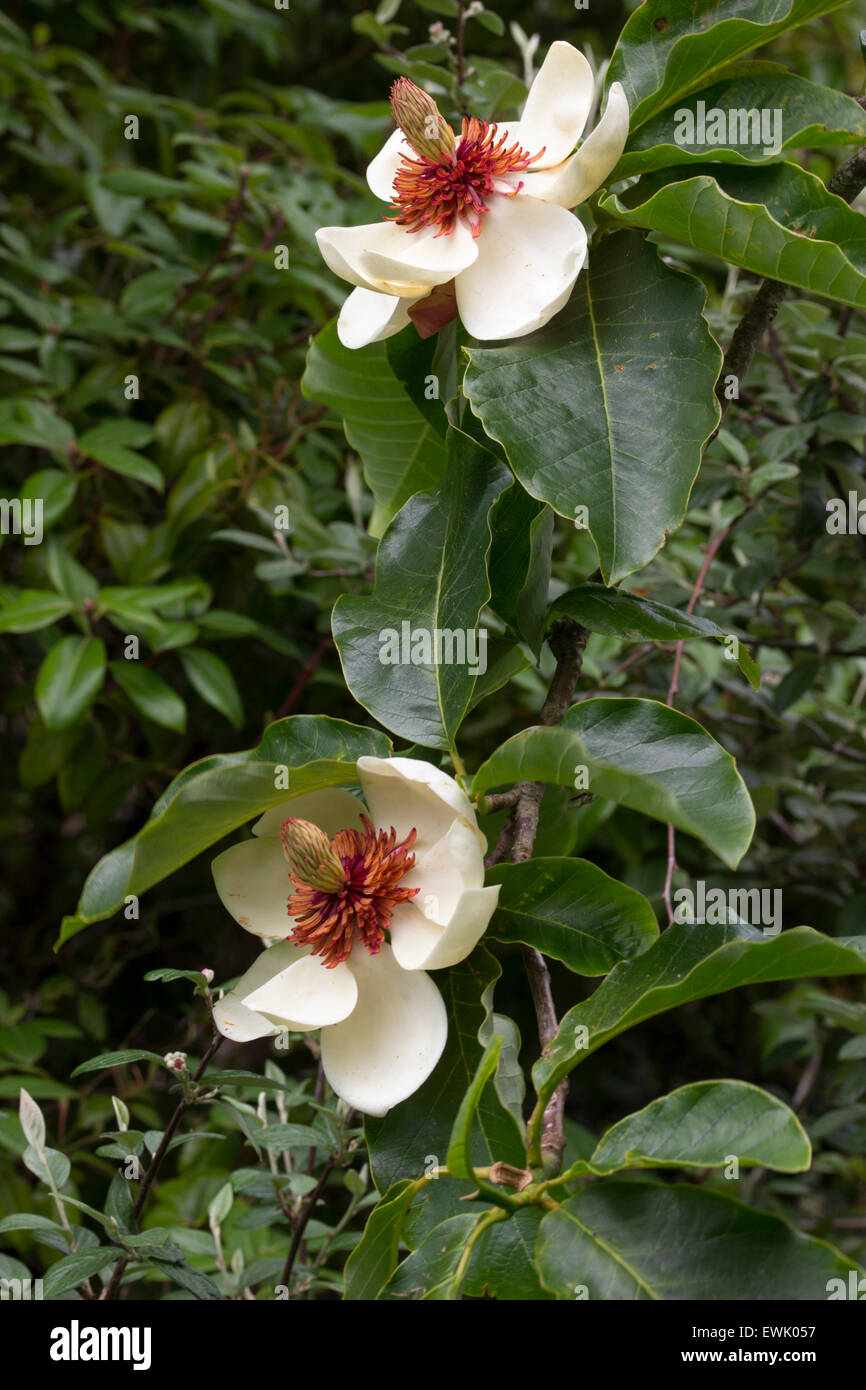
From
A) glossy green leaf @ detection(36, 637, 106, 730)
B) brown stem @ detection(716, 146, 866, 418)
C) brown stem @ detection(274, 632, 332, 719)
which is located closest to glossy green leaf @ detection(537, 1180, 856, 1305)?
brown stem @ detection(716, 146, 866, 418)

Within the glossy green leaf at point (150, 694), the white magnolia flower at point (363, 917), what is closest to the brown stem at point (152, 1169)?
the white magnolia flower at point (363, 917)

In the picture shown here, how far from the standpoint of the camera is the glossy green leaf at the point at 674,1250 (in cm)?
42

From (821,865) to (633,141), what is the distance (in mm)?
915

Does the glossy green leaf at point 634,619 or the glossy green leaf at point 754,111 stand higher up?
the glossy green leaf at point 754,111

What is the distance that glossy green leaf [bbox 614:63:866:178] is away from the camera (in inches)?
21.8

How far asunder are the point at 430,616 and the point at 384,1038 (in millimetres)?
196

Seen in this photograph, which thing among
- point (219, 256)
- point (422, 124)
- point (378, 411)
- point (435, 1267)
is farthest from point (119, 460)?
point (435, 1267)

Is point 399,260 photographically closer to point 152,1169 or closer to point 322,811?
point 322,811

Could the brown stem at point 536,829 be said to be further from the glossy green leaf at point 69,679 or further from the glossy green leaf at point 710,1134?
the glossy green leaf at point 69,679

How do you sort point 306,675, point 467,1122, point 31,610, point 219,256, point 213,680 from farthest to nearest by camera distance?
point 219,256 < point 306,675 < point 213,680 < point 31,610 < point 467,1122

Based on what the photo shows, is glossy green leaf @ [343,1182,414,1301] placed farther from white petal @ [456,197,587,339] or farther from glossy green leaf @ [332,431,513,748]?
white petal @ [456,197,587,339]

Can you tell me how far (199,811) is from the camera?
0.46m

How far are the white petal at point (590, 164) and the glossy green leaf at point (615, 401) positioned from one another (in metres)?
0.04
